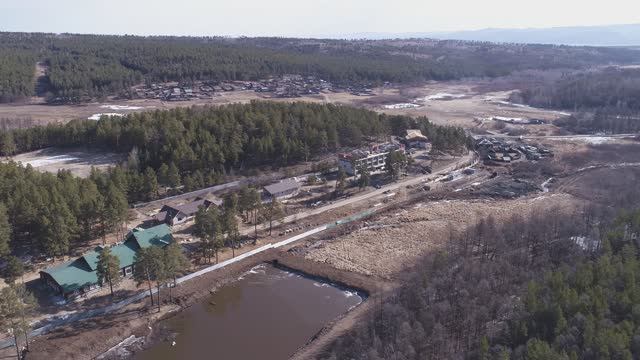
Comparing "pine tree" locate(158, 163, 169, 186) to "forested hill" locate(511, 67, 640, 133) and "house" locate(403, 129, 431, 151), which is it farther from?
"forested hill" locate(511, 67, 640, 133)

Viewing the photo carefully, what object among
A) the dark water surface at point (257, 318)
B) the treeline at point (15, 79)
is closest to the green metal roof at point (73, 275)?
the dark water surface at point (257, 318)

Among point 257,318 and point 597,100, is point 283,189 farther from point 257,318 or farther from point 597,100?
point 597,100

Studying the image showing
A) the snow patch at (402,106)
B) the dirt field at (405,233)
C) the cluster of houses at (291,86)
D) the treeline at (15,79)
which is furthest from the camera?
the cluster of houses at (291,86)

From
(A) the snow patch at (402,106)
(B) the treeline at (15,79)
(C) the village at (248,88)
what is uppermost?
(B) the treeline at (15,79)

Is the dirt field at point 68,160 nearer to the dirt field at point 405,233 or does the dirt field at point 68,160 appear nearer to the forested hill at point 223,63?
the dirt field at point 405,233

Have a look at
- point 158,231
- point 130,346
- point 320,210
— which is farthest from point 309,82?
point 130,346

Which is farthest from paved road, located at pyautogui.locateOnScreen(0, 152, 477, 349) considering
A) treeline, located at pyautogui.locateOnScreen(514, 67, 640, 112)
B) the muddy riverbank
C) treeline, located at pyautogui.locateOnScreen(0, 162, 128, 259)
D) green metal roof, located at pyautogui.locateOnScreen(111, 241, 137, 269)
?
treeline, located at pyautogui.locateOnScreen(514, 67, 640, 112)
